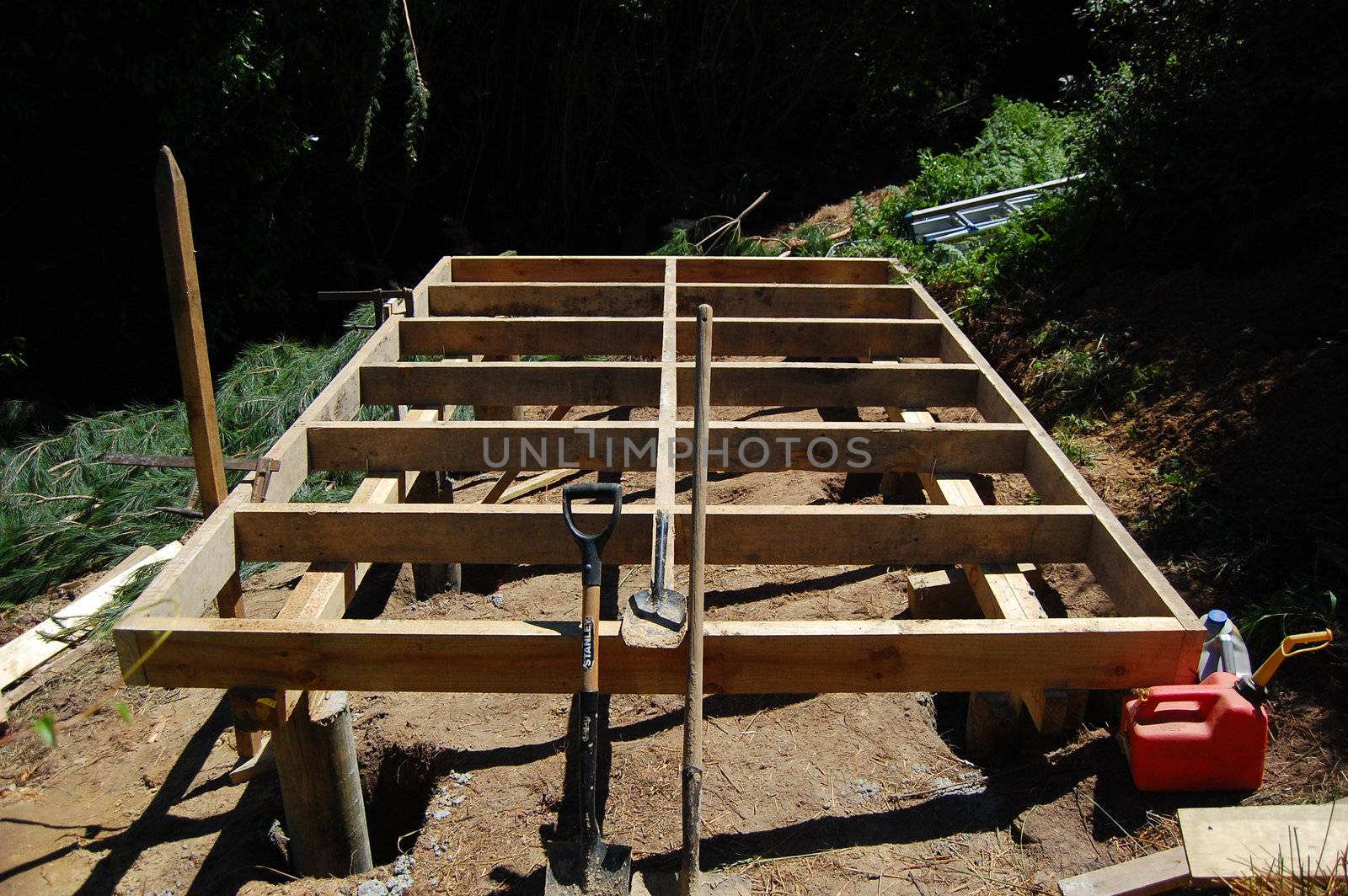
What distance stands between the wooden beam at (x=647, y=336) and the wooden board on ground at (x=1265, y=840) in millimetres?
2877

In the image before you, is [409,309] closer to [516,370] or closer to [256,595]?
[516,370]

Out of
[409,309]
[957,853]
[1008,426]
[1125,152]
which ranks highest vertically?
[1125,152]

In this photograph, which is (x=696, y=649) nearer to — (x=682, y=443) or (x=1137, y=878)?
(x=682, y=443)

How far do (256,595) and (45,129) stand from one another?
5.67 meters

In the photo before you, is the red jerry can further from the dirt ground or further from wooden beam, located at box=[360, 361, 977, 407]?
wooden beam, located at box=[360, 361, 977, 407]

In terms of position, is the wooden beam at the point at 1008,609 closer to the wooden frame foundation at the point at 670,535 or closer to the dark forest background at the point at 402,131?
the wooden frame foundation at the point at 670,535

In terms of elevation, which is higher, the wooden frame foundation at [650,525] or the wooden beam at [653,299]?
the wooden beam at [653,299]

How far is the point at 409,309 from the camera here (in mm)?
5160

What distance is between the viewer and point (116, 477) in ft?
20.6

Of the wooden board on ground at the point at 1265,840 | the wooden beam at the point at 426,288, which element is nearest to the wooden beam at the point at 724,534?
the wooden board on ground at the point at 1265,840

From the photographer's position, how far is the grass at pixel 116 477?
18.9 feet

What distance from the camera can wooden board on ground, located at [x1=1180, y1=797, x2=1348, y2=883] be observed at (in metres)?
2.47

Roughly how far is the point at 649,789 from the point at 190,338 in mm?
2395

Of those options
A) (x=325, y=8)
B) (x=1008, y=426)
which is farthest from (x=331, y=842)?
(x=325, y=8)
